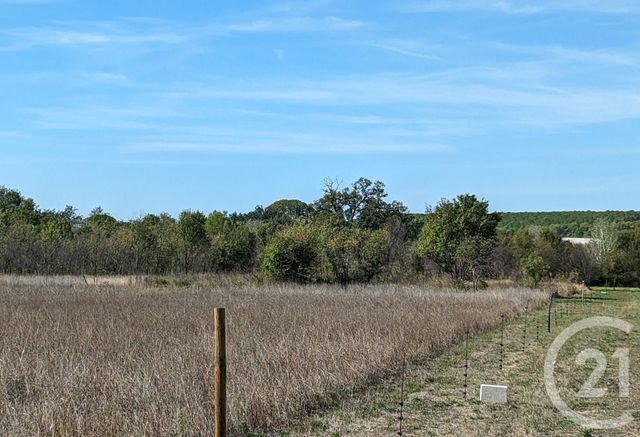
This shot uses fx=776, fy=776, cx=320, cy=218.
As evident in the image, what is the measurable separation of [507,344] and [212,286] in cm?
2007

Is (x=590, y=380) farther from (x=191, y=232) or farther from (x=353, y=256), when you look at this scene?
(x=191, y=232)

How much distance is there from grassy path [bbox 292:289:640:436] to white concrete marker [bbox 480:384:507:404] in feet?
0.34

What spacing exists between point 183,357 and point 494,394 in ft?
14.9

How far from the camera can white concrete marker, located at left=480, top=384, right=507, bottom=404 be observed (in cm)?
932

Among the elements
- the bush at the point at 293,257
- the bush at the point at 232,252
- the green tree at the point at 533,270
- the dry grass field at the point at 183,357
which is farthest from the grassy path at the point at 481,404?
the bush at the point at 232,252

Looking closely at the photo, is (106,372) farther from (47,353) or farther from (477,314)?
(477,314)

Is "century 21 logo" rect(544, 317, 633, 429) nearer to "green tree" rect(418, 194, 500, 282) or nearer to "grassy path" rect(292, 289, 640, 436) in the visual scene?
"grassy path" rect(292, 289, 640, 436)

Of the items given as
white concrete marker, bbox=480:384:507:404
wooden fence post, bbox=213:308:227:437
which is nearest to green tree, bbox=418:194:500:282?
white concrete marker, bbox=480:384:507:404

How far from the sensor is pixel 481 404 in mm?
9359

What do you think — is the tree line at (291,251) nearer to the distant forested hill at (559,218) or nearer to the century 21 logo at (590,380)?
the century 21 logo at (590,380)

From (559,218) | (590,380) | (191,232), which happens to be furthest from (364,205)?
(559,218)

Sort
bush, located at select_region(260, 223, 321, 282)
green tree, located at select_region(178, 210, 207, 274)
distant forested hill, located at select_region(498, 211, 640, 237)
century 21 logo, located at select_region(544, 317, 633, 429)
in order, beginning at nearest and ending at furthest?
1. century 21 logo, located at select_region(544, 317, 633, 429)
2. bush, located at select_region(260, 223, 321, 282)
3. green tree, located at select_region(178, 210, 207, 274)
4. distant forested hill, located at select_region(498, 211, 640, 237)

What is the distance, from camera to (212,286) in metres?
33.9

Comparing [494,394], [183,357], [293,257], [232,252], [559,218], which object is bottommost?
[494,394]
